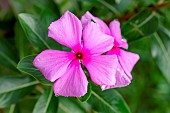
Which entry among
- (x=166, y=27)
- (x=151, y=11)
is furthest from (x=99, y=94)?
(x=166, y=27)

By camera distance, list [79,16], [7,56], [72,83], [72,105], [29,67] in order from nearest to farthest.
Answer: [72,83], [29,67], [72,105], [7,56], [79,16]

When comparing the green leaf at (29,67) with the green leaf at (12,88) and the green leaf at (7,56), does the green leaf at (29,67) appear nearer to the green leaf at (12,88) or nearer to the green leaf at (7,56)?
the green leaf at (12,88)

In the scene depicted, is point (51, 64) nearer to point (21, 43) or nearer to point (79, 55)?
point (79, 55)

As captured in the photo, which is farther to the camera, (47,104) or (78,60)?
(47,104)

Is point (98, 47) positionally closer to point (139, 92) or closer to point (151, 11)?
point (151, 11)

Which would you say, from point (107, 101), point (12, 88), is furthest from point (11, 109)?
point (107, 101)

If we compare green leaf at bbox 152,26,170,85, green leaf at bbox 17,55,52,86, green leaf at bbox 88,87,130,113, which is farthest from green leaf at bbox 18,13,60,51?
green leaf at bbox 152,26,170,85
